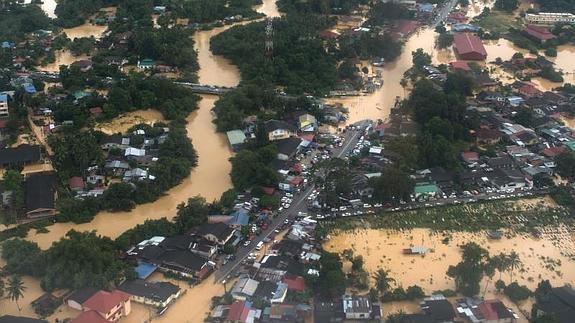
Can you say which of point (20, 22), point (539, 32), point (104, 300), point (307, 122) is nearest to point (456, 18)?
point (539, 32)

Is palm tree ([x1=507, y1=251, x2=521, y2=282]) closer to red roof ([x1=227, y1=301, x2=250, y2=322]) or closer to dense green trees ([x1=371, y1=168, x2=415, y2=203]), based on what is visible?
dense green trees ([x1=371, y1=168, x2=415, y2=203])

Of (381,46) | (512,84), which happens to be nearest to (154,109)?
(381,46)

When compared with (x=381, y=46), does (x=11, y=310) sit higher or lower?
lower

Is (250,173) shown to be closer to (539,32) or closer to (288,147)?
(288,147)

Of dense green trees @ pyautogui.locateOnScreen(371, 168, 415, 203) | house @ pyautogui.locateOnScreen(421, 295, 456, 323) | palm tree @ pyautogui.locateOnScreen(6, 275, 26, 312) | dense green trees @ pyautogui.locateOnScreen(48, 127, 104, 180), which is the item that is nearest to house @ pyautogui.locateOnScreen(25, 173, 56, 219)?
dense green trees @ pyautogui.locateOnScreen(48, 127, 104, 180)

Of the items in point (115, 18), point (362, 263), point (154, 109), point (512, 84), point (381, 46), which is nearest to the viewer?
point (362, 263)

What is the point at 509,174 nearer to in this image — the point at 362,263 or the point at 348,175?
the point at 348,175
